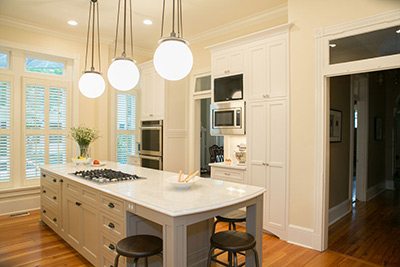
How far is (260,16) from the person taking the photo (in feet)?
14.2

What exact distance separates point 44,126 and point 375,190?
721cm

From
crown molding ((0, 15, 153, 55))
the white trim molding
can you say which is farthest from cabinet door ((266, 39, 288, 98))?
crown molding ((0, 15, 153, 55))

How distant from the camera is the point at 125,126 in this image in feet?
19.9

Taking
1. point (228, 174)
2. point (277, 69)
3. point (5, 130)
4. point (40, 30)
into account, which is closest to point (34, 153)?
point (5, 130)

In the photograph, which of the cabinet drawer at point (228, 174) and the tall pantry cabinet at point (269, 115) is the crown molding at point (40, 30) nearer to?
the tall pantry cabinet at point (269, 115)

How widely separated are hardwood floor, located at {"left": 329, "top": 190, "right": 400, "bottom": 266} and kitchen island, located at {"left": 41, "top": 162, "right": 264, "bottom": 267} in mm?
1739

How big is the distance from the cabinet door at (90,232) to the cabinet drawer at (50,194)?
85 cm

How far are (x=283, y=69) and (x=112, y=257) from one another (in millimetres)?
2990

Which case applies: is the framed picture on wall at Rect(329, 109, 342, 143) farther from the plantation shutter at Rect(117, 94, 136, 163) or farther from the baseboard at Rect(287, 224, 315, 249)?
the plantation shutter at Rect(117, 94, 136, 163)

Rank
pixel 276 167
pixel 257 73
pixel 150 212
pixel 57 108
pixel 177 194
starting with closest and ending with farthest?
pixel 150 212, pixel 177 194, pixel 276 167, pixel 257 73, pixel 57 108

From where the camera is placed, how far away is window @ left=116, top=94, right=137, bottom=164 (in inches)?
234

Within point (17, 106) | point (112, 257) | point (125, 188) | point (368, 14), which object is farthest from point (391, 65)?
point (17, 106)

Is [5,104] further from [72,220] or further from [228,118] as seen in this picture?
[228,118]

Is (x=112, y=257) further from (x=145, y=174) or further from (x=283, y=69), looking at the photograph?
(x=283, y=69)
